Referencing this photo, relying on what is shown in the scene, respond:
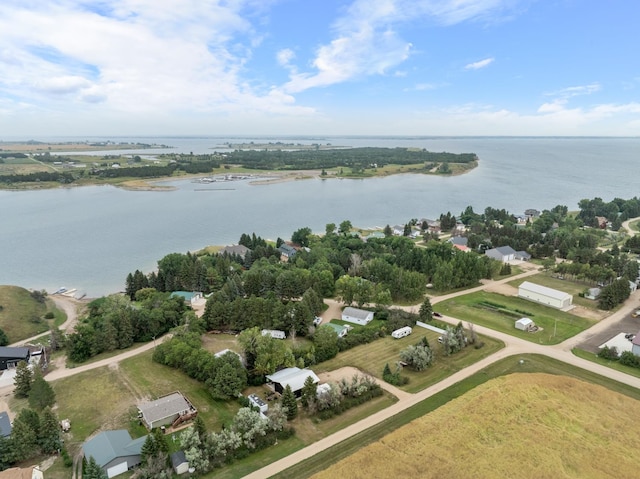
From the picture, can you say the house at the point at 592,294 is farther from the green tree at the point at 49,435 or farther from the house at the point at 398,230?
the green tree at the point at 49,435

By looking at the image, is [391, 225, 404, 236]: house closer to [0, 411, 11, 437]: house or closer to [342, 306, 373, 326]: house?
[342, 306, 373, 326]: house

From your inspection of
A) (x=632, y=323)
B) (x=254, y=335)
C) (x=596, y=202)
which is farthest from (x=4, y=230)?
(x=596, y=202)

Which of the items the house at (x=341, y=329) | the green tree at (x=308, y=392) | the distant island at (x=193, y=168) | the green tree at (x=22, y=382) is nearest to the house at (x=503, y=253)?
the house at (x=341, y=329)

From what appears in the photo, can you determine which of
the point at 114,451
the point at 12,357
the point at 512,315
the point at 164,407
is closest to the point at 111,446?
the point at 114,451

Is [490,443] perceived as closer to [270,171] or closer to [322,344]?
[322,344]

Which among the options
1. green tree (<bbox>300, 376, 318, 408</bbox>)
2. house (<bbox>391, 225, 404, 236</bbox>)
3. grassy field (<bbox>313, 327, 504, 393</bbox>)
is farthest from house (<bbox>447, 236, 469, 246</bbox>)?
green tree (<bbox>300, 376, 318, 408</bbox>)

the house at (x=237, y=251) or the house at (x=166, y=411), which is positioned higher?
the house at (x=237, y=251)

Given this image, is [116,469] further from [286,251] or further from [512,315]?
[286,251]
